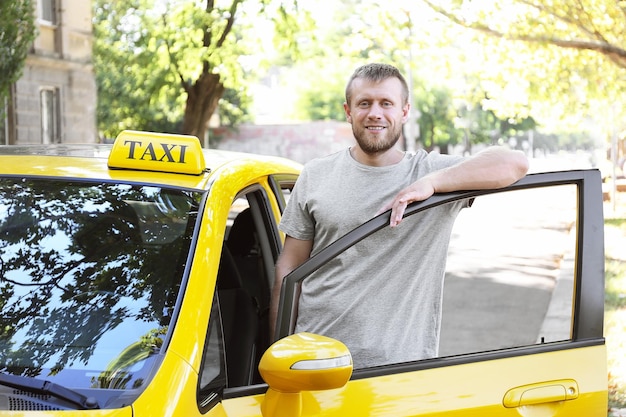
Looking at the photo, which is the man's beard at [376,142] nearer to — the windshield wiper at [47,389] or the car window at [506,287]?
the car window at [506,287]

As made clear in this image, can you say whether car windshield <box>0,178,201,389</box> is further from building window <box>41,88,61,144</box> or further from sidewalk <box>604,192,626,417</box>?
building window <box>41,88,61,144</box>

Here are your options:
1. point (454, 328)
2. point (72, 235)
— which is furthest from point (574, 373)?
point (454, 328)

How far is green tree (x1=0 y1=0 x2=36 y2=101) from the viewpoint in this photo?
15565 millimetres

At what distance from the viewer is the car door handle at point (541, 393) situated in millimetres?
2709

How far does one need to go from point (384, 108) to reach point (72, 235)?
1053 millimetres

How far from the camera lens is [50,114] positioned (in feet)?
78.9

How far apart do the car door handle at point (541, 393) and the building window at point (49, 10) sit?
74.3 ft

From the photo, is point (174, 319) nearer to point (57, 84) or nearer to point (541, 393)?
point (541, 393)

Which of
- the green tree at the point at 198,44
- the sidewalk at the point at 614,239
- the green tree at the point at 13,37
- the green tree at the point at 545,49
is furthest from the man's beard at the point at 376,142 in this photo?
the green tree at the point at 198,44

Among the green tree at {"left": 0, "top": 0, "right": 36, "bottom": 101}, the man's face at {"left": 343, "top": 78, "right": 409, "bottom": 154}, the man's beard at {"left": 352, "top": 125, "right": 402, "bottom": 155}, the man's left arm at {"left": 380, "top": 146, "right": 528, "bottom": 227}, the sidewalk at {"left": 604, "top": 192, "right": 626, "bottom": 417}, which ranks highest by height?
the green tree at {"left": 0, "top": 0, "right": 36, "bottom": 101}

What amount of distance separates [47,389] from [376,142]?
134 centimetres

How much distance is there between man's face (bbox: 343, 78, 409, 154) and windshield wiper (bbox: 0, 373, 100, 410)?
130 cm

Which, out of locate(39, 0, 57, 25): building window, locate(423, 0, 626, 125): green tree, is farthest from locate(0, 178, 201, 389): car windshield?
locate(39, 0, 57, 25): building window

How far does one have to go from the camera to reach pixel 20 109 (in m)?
22.1
